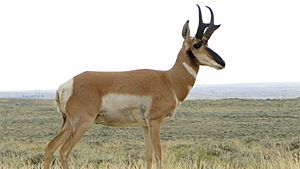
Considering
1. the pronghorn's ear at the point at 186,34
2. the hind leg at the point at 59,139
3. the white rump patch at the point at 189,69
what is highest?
the pronghorn's ear at the point at 186,34

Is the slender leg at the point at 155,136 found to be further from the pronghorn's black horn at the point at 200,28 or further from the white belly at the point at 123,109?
the pronghorn's black horn at the point at 200,28

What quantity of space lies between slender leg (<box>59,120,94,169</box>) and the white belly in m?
0.24

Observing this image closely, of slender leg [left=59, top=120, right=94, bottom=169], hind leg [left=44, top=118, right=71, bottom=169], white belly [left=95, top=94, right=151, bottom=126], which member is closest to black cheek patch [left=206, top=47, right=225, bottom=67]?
white belly [left=95, top=94, right=151, bottom=126]

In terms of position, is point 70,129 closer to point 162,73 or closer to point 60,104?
point 60,104

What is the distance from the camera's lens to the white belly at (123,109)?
23.5ft

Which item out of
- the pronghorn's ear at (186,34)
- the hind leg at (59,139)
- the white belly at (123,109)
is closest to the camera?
the white belly at (123,109)

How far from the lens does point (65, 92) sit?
7.20 meters

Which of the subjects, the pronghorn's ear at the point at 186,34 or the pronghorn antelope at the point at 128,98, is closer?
the pronghorn antelope at the point at 128,98

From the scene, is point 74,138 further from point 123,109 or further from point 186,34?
point 186,34

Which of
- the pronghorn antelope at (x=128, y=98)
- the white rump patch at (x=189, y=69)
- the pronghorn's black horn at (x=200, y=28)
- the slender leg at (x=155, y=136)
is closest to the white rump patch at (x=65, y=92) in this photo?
the pronghorn antelope at (x=128, y=98)

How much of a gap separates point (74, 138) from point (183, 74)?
179 centimetres

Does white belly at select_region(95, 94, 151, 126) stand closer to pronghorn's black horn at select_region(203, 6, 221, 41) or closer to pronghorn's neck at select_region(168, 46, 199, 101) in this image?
pronghorn's neck at select_region(168, 46, 199, 101)

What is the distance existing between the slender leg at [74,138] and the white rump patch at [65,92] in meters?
0.37

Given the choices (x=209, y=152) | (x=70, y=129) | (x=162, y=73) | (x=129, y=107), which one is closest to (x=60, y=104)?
(x=70, y=129)
